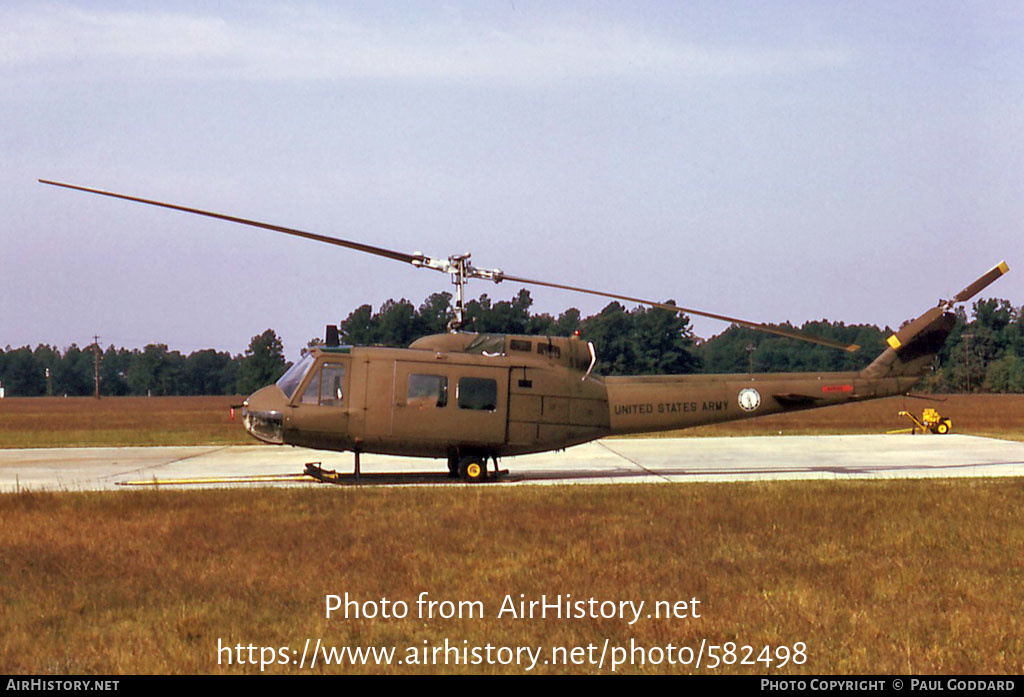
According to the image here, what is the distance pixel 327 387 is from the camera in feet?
57.8

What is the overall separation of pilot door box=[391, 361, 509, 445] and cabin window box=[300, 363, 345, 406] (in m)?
0.96

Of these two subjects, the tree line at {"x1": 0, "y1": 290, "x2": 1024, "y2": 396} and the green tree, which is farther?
the green tree

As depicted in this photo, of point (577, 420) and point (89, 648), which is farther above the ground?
point (577, 420)

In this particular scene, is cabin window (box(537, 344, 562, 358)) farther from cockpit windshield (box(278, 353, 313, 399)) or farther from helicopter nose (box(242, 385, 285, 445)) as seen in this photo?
helicopter nose (box(242, 385, 285, 445))

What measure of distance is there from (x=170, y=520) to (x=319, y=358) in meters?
4.86

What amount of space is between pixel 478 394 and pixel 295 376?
3.27m

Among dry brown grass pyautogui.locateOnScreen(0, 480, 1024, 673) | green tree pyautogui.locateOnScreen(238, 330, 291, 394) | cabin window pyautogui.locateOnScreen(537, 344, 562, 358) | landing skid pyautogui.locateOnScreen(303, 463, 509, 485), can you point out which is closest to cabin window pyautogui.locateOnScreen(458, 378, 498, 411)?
cabin window pyautogui.locateOnScreen(537, 344, 562, 358)

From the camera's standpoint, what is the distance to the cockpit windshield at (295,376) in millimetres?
17609

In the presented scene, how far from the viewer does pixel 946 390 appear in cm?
15825

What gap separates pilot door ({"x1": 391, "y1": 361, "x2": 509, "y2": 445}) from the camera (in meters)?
17.8

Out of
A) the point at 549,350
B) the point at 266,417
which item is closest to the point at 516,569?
the point at 266,417
